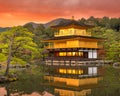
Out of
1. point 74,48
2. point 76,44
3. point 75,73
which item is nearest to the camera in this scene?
point 75,73

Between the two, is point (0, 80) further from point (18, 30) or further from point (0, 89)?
point (18, 30)

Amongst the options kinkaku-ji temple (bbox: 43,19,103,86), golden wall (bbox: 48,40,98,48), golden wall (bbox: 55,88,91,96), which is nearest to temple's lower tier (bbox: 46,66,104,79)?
golden wall (bbox: 55,88,91,96)

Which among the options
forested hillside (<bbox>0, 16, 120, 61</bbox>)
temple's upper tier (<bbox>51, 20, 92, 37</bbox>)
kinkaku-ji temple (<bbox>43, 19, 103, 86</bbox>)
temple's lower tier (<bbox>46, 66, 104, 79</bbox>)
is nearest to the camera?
temple's lower tier (<bbox>46, 66, 104, 79</bbox>)

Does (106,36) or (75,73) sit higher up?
(106,36)

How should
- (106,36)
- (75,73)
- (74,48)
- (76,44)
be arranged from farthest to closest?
(106,36) → (76,44) → (74,48) → (75,73)

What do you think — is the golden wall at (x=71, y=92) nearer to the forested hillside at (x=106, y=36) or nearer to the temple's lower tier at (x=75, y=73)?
the temple's lower tier at (x=75, y=73)

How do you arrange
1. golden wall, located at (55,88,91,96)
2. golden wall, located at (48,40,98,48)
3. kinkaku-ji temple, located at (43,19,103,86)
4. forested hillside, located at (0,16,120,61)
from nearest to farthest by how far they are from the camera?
golden wall, located at (55,88,91,96) → kinkaku-ji temple, located at (43,19,103,86) → forested hillside, located at (0,16,120,61) → golden wall, located at (48,40,98,48)

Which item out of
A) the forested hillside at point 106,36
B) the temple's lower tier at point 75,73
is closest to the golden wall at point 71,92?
the temple's lower tier at point 75,73

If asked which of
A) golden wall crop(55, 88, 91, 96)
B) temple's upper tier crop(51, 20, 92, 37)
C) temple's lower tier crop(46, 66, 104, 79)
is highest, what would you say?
temple's upper tier crop(51, 20, 92, 37)

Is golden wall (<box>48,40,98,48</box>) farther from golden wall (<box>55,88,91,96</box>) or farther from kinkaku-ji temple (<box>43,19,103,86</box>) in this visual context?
golden wall (<box>55,88,91,96</box>)

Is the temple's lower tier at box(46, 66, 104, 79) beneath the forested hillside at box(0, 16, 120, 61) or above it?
beneath

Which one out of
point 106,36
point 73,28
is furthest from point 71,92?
point 106,36

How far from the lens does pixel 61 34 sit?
6400cm

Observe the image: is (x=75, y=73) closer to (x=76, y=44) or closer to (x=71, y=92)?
(x=71, y=92)
